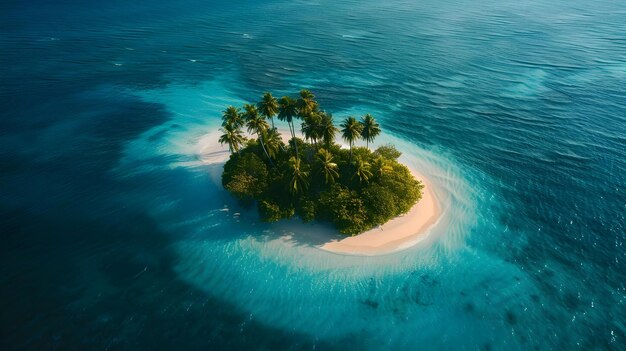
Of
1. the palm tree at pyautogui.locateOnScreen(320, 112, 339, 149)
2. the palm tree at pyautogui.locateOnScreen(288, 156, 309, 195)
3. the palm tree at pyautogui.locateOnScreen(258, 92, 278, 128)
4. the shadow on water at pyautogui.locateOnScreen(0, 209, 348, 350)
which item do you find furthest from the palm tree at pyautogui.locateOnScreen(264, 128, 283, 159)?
the shadow on water at pyautogui.locateOnScreen(0, 209, 348, 350)

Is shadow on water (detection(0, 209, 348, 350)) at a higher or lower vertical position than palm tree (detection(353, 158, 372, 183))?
lower

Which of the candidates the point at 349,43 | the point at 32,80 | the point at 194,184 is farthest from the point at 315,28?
the point at 194,184

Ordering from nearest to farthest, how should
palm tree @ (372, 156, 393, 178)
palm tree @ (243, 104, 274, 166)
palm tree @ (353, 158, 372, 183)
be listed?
1. palm tree @ (353, 158, 372, 183)
2. palm tree @ (372, 156, 393, 178)
3. palm tree @ (243, 104, 274, 166)

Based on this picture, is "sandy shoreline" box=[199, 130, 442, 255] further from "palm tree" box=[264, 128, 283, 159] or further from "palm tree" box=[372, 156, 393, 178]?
"palm tree" box=[264, 128, 283, 159]

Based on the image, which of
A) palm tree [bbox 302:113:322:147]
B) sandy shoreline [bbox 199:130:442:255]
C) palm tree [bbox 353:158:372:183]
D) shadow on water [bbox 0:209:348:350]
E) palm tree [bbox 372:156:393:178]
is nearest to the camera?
shadow on water [bbox 0:209:348:350]

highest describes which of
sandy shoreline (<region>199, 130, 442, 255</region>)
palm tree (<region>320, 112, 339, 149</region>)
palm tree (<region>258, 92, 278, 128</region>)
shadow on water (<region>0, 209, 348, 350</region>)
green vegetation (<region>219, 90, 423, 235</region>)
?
palm tree (<region>258, 92, 278, 128</region>)

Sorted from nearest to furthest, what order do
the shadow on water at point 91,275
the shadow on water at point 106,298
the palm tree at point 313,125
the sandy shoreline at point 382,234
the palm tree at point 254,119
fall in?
the shadow on water at point 106,298 < the shadow on water at point 91,275 < the sandy shoreline at point 382,234 < the palm tree at point 254,119 < the palm tree at point 313,125

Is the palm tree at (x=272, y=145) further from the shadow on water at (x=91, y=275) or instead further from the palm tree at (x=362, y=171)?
the shadow on water at (x=91, y=275)

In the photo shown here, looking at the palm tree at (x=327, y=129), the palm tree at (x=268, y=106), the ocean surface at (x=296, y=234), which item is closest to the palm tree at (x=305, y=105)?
the palm tree at (x=327, y=129)

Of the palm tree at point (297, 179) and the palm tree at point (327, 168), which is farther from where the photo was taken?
the palm tree at point (327, 168)
